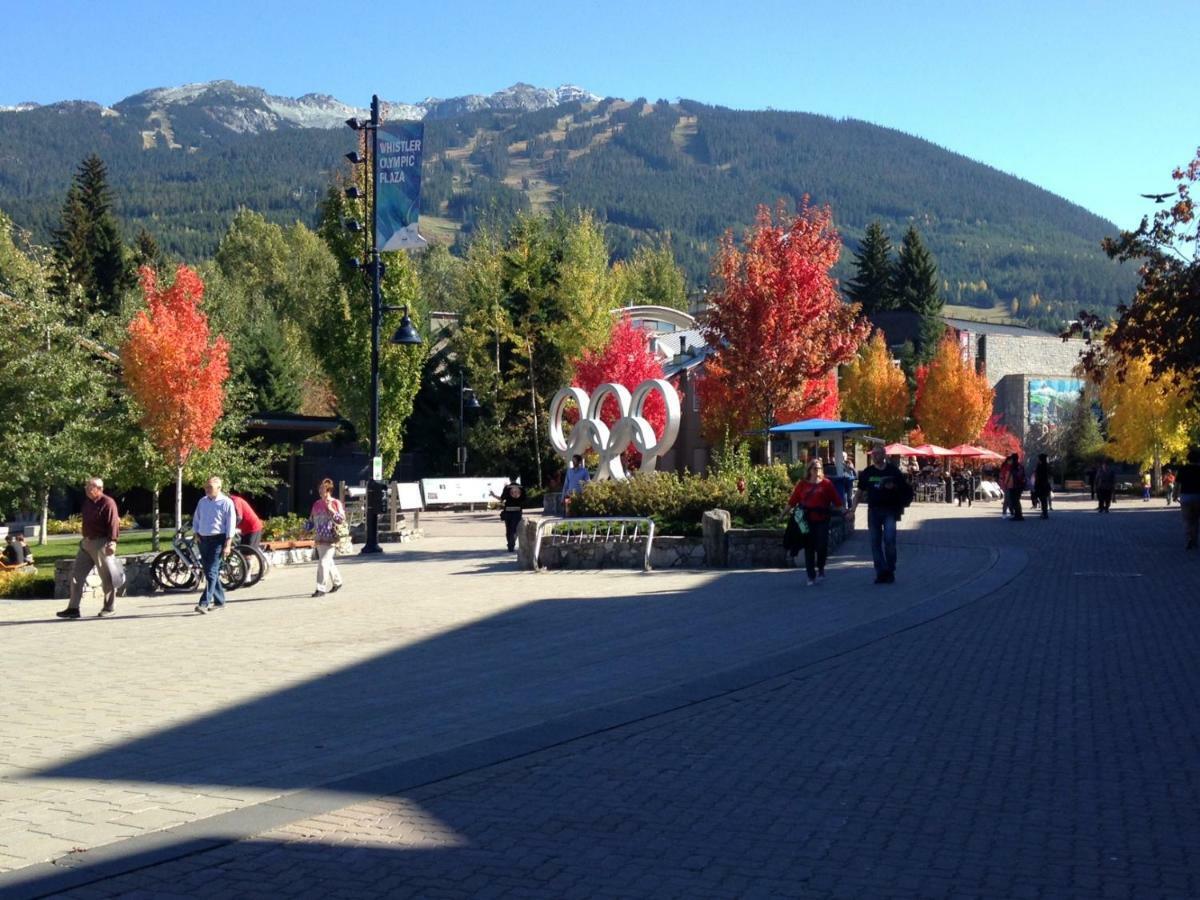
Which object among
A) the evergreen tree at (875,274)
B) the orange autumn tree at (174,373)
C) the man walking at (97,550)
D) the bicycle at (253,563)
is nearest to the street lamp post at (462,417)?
the orange autumn tree at (174,373)

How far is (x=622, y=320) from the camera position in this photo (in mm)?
51312

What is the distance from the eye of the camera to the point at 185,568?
18125mm

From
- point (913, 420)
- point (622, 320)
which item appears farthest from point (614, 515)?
point (913, 420)

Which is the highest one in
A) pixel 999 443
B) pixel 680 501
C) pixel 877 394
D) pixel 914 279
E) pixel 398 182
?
pixel 914 279

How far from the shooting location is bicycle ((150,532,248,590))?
17.9 meters

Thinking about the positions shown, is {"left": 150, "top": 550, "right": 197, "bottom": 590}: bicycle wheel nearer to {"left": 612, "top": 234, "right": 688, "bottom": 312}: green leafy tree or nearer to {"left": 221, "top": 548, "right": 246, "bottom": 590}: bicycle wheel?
{"left": 221, "top": 548, "right": 246, "bottom": 590}: bicycle wheel

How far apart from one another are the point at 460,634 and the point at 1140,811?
312 inches

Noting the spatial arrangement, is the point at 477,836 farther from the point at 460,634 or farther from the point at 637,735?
the point at 460,634

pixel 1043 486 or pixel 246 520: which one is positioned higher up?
pixel 1043 486

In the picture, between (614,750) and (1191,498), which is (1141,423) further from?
(614,750)

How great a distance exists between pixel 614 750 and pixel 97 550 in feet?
31.9

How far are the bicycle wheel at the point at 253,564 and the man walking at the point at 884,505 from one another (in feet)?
27.3

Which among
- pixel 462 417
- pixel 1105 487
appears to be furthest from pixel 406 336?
pixel 462 417

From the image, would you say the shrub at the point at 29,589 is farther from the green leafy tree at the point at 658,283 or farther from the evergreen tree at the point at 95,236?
the green leafy tree at the point at 658,283
